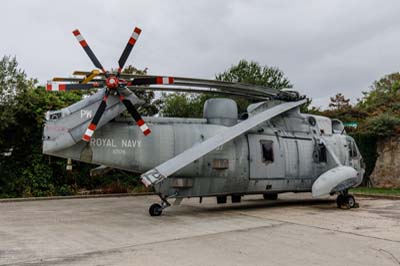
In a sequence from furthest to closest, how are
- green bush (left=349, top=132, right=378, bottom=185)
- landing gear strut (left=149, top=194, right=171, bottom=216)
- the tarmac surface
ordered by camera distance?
green bush (left=349, top=132, right=378, bottom=185), landing gear strut (left=149, top=194, right=171, bottom=216), the tarmac surface

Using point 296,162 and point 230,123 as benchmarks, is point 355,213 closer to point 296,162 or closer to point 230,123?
point 296,162

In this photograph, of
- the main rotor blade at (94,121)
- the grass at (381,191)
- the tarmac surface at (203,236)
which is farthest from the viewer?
the grass at (381,191)

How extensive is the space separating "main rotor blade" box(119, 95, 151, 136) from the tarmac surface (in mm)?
2429

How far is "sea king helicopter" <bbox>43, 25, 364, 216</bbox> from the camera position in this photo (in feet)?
34.5

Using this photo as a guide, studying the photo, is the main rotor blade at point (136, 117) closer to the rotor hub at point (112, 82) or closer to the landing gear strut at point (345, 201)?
the rotor hub at point (112, 82)

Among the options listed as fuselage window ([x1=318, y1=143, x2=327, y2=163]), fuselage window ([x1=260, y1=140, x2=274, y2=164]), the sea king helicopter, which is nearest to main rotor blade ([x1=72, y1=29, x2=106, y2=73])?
the sea king helicopter

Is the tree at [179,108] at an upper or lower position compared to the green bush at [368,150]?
upper

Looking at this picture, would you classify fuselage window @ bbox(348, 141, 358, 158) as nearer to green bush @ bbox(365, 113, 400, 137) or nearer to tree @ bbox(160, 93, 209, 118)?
green bush @ bbox(365, 113, 400, 137)

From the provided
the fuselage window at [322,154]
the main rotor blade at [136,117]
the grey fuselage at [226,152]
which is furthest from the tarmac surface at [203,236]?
the main rotor blade at [136,117]

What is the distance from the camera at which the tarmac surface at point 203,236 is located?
20.9ft

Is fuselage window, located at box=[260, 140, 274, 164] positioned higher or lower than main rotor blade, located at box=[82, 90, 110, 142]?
lower

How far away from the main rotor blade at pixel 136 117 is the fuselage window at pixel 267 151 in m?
4.20

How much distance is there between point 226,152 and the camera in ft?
40.0

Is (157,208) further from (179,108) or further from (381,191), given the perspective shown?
(179,108)
